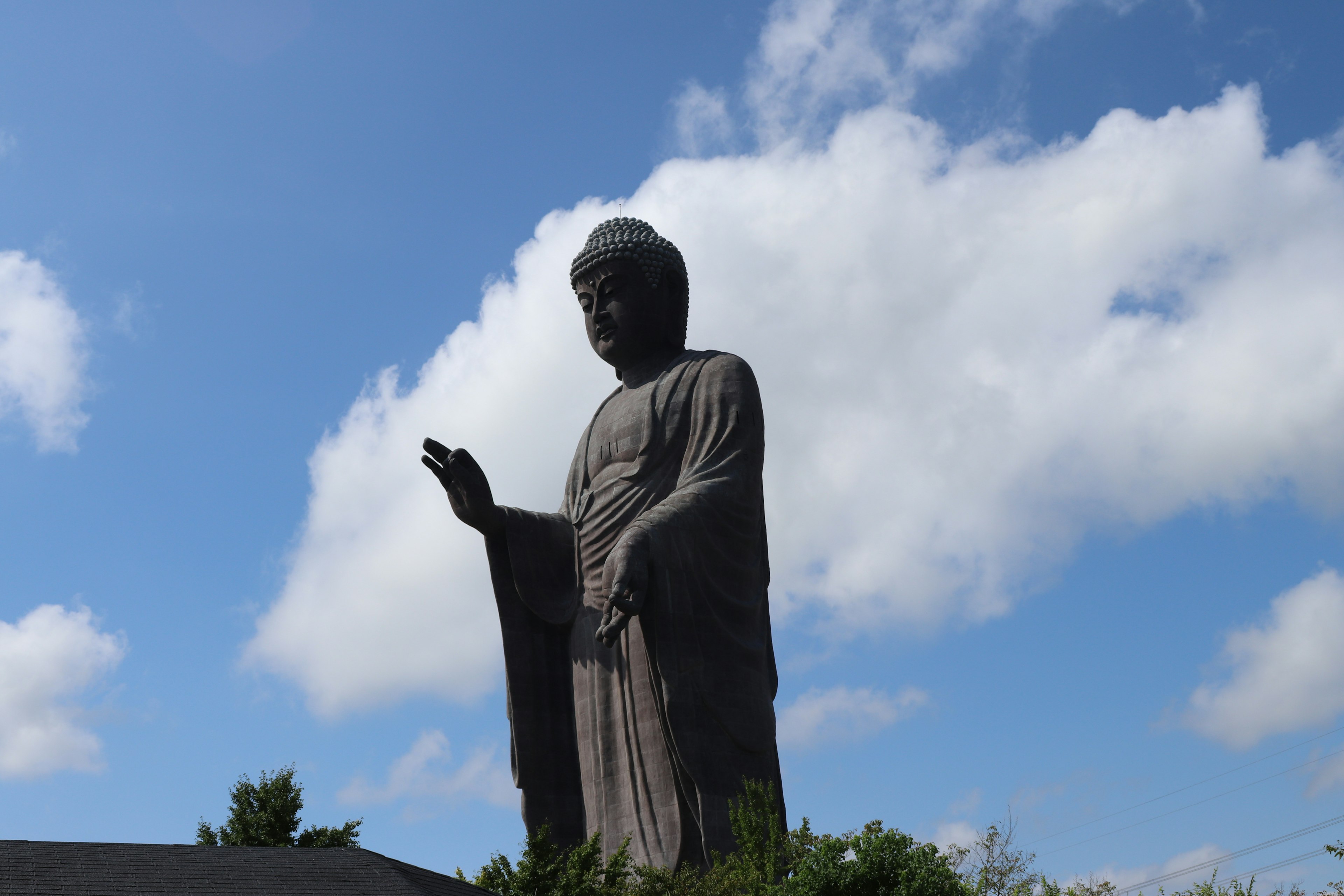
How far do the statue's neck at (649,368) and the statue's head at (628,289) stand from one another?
4cm

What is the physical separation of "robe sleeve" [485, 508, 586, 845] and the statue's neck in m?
2.37

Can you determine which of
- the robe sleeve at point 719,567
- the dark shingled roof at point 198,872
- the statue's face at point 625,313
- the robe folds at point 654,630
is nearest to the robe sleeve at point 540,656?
the robe folds at point 654,630

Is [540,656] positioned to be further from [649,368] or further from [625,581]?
[649,368]

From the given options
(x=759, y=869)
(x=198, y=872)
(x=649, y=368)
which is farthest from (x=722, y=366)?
(x=198, y=872)

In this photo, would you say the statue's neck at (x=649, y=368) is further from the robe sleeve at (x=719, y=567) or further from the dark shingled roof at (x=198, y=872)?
the dark shingled roof at (x=198, y=872)

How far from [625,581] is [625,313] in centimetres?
515

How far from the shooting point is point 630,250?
20.9m

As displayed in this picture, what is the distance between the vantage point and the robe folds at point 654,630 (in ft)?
58.7

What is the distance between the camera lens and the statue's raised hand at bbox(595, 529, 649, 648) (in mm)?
17297

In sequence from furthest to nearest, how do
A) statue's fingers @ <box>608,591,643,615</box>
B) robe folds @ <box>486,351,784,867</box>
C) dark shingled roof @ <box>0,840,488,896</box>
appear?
robe folds @ <box>486,351,784,867</box>
statue's fingers @ <box>608,591,643,615</box>
dark shingled roof @ <box>0,840,488,896</box>

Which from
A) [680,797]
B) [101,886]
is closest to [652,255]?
[680,797]

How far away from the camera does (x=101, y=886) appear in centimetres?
1353

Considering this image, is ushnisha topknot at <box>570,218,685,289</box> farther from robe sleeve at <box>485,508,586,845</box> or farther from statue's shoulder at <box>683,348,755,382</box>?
robe sleeve at <box>485,508,586,845</box>

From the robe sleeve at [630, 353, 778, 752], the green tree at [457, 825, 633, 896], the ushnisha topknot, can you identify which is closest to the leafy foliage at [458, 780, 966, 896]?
the green tree at [457, 825, 633, 896]
